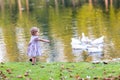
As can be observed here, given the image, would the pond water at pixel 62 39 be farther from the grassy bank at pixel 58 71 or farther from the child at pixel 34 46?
the grassy bank at pixel 58 71

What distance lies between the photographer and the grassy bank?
11.2 metres

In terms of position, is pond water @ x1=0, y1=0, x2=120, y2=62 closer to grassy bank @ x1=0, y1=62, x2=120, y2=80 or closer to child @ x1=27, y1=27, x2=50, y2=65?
child @ x1=27, y1=27, x2=50, y2=65

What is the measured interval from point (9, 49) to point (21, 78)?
58.7 ft

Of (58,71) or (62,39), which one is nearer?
(58,71)

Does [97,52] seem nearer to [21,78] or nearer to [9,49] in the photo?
[9,49]

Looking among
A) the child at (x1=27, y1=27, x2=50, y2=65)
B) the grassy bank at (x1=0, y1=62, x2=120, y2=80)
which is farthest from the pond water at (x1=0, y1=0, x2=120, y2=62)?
the grassy bank at (x1=0, y1=62, x2=120, y2=80)

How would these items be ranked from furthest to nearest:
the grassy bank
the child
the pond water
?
the pond water → the child → the grassy bank

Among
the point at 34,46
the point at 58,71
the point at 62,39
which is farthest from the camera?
the point at 62,39

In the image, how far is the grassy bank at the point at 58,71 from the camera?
1118 cm

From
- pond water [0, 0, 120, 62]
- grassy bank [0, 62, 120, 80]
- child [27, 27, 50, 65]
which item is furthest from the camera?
pond water [0, 0, 120, 62]

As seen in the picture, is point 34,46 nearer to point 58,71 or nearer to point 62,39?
point 58,71

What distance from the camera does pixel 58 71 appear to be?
1182 centimetres

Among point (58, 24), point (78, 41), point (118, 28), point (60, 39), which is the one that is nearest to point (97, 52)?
point (78, 41)

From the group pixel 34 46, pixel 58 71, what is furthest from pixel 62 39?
pixel 58 71
